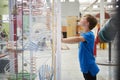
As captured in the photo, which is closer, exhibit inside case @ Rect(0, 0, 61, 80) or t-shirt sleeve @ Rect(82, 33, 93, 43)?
exhibit inside case @ Rect(0, 0, 61, 80)

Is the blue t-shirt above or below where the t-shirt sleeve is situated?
→ below

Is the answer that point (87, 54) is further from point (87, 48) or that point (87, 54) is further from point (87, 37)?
point (87, 37)

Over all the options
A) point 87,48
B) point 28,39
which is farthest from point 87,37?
point 28,39

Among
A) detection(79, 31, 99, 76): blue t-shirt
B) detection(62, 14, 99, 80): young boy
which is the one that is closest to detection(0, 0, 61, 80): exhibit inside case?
detection(62, 14, 99, 80): young boy

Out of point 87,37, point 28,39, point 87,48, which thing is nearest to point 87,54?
point 87,48

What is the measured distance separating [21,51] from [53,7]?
728 millimetres

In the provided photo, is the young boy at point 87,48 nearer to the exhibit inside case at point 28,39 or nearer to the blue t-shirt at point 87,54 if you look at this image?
the blue t-shirt at point 87,54

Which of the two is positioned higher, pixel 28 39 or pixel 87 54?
pixel 28 39

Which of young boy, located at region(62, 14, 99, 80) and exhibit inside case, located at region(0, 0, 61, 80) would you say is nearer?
exhibit inside case, located at region(0, 0, 61, 80)

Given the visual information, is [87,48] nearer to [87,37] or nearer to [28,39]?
[87,37]

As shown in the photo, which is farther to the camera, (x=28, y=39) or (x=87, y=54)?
(x=87, y=54)

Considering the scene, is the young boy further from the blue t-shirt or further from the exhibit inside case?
the exhibit inside case

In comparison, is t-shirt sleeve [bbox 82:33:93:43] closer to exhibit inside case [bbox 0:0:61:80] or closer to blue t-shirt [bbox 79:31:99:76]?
blue t-shirt [bbox 79:31:99:76]

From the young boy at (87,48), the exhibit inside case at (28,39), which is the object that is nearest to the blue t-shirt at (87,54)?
the young boy at (87,48)
